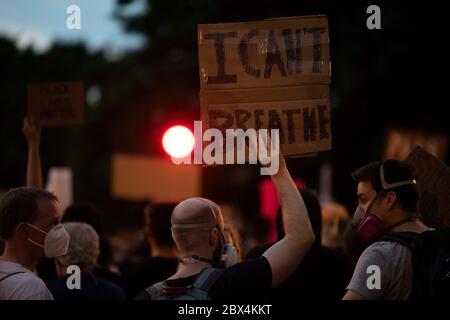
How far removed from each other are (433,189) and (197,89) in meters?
19.2

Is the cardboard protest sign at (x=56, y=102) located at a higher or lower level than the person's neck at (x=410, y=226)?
higher

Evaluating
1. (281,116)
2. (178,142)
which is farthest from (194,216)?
(178,142)

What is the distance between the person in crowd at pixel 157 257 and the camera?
6.07 meters

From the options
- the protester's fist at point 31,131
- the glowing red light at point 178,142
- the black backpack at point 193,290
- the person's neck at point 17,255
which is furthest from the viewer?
the glowing red light at point 178,142

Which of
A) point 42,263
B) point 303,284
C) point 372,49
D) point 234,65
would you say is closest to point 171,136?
point 42,263

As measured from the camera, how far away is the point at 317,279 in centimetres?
546

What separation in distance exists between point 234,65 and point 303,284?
155cm

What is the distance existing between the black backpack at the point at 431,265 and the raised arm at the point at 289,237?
0.50 m

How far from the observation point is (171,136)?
9.41 metres

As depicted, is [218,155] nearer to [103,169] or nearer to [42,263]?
[42,263]

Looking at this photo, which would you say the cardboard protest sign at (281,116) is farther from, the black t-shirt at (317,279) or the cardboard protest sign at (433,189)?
the black t-shirt at (317,279)

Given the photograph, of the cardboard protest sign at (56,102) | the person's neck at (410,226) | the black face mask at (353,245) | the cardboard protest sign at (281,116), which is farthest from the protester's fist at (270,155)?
the cardboard protest sign at (56,102)

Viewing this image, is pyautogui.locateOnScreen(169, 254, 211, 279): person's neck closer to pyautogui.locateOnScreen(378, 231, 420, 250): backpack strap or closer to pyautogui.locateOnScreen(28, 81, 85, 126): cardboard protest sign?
pyautogui.locateOnScreen(378, 231, 420, 250): backpack strap

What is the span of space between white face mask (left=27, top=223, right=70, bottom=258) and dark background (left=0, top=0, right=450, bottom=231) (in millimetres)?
8143
